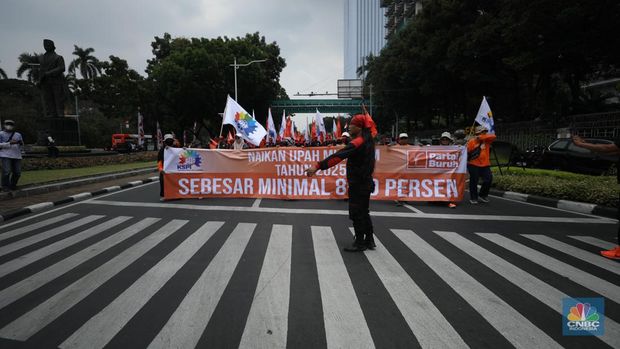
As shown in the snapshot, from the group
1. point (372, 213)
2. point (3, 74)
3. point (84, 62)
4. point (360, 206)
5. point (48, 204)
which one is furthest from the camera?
point (84, 62)

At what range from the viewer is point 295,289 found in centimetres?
356

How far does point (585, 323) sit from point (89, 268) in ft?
16.2

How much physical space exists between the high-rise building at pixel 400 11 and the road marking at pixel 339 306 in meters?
62.4

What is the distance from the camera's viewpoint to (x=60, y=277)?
3.92 m

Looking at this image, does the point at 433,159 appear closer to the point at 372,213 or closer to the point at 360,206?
the point at 372,213

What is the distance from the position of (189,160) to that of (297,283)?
6.55m

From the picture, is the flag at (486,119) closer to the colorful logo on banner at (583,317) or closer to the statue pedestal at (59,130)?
the colorful logo on banner at (583,317)

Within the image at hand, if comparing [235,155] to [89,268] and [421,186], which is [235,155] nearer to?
[421,186]

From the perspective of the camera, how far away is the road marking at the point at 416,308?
105 inches

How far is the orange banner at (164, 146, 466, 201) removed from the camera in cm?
885

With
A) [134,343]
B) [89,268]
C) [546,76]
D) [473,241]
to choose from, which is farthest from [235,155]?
[546,76]

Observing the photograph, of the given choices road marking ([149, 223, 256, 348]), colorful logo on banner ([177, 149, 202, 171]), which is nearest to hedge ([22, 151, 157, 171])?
colorful logo on banner ([177, 149, 202, 171])

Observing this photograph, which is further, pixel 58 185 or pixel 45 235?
pixel 58 185

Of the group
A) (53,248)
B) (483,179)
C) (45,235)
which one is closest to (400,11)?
(483,179)
